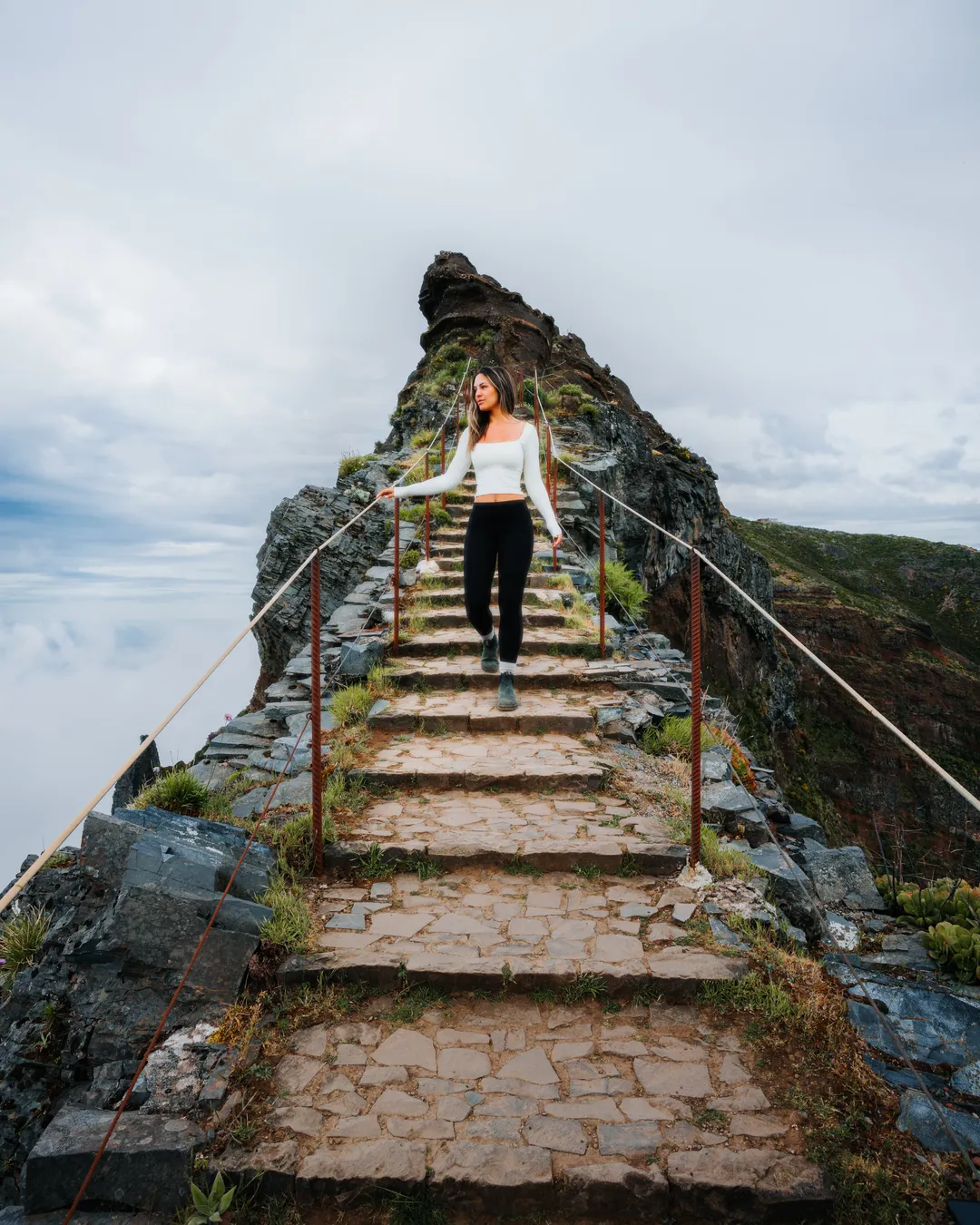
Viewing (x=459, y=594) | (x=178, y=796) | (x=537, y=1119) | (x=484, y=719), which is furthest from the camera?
(x=459, y=594)

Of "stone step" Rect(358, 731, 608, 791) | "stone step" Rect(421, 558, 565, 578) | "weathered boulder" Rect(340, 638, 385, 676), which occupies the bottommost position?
"stone step" Rect(358, 731, 608, 791)

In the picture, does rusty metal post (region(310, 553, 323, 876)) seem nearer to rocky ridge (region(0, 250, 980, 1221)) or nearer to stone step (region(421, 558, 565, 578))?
rocky ridge (region(0, 250, 980, 1221))

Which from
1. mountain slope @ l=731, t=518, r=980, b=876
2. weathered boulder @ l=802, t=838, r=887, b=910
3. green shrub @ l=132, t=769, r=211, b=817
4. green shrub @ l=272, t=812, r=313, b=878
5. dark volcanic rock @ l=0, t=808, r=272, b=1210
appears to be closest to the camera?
dark volcanic rock @ l=0, t=808, r=272, b=1210

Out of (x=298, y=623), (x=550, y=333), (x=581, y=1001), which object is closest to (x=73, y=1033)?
(x=581, y=1001)

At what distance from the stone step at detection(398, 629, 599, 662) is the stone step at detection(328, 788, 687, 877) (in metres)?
2.36

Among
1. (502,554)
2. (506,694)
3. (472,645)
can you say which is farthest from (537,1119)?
(472,645)

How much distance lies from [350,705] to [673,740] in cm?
243

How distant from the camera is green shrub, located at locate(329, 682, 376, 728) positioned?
18.3 ft

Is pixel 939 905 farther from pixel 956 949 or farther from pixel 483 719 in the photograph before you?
pixel 483 719

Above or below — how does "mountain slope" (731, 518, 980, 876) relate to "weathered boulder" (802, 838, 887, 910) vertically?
below

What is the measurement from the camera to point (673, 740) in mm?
5438

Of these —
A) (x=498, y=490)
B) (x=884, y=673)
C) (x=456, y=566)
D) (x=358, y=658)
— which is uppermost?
(x=498, y=490)

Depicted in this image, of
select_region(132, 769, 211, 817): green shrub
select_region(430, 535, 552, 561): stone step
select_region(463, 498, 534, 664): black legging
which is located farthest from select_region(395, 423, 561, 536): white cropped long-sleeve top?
select_region(430, 535, 552, 561): stone step

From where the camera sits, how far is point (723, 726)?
244 inches
